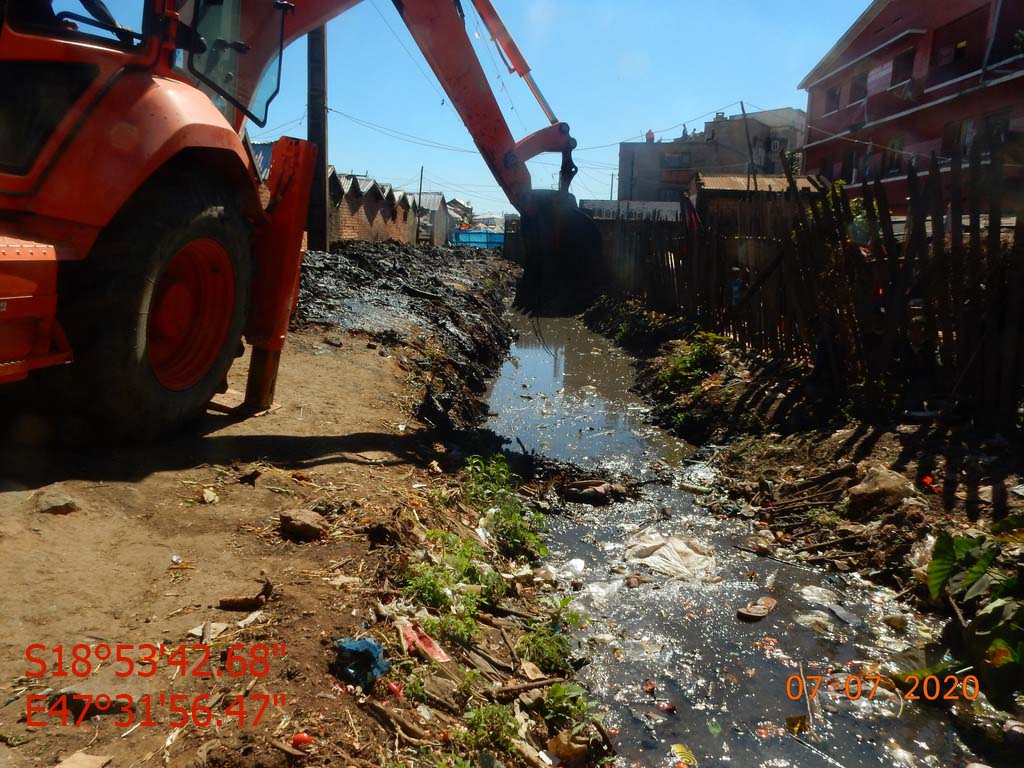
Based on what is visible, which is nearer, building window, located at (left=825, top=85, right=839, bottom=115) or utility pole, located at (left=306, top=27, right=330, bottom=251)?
utility pole, located at (left=306, top=27, right=330, bottom=251)

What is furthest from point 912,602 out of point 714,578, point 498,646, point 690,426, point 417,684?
point 690,426

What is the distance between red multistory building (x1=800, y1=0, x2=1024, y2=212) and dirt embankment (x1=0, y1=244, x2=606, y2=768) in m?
13.9

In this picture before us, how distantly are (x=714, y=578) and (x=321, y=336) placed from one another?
5.42 meters

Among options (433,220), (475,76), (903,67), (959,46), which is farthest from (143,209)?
(433,220)

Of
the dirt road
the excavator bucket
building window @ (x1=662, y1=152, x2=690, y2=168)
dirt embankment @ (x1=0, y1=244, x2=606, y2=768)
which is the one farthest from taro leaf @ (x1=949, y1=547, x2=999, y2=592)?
building window @ (x1=662, y1=152, x2=690, y2=168)

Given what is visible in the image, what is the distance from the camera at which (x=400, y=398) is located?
268 inches

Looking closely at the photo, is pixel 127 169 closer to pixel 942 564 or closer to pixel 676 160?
pixel 942 564

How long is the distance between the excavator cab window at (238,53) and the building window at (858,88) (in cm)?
2529

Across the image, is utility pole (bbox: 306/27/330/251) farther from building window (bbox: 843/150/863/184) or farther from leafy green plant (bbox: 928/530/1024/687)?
building window (bbox: 843/150/863/184)

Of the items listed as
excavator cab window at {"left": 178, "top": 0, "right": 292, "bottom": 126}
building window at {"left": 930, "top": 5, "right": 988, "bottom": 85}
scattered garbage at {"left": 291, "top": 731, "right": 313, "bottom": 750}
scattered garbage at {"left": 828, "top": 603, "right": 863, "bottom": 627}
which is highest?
building window at {"left": 930, "top": 5, "right": 988, "bottom": 85}

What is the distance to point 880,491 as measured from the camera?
4711mm

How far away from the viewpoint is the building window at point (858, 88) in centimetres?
2516

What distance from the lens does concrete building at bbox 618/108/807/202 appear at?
145 ft
